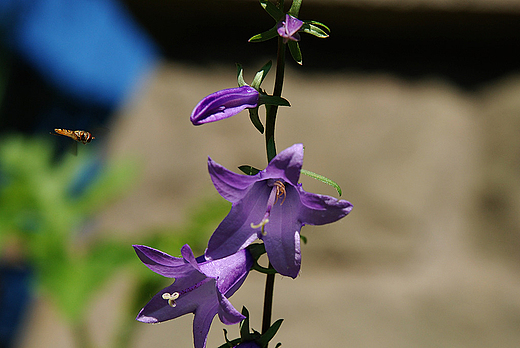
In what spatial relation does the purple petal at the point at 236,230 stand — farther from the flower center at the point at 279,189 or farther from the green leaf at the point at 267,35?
the green leaf at the point at 267,35

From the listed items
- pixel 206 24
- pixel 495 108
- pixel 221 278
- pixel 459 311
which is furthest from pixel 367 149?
pixel 221 278

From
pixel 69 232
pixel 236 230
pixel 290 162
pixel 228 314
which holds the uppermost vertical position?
pixel 290 162

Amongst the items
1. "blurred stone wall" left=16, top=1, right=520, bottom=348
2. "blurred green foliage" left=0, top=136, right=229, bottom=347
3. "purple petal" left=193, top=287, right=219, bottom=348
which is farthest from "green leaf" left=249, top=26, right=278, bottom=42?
"blurred stone wall" left=16, top=1, right=520, bottom=348

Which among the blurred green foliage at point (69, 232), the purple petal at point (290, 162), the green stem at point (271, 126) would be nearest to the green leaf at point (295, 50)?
the green stem at point (271, 126)

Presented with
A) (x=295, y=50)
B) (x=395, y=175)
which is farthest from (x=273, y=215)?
(x=395, y=175)

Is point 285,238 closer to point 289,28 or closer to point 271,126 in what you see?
point 271,126

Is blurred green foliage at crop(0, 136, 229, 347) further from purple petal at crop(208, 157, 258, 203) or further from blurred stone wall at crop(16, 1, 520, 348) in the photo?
purple petal at crop(208, 157, 258, 203)
